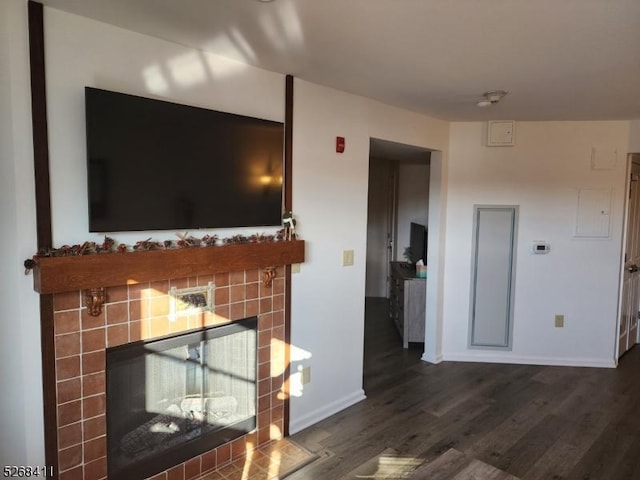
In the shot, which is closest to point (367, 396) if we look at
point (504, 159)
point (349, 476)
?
point (349, 476)

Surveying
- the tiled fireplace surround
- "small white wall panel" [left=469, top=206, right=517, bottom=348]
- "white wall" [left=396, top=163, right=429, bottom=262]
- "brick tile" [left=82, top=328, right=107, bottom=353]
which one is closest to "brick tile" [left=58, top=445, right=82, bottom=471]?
the tiled fireplace surround

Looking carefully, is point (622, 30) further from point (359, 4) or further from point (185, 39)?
point (185, 39)

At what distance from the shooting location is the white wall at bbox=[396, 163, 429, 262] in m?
6.15

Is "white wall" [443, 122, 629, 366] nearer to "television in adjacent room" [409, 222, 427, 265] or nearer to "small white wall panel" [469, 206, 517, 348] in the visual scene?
"small white wall panel" [469, 206, 517, 348]

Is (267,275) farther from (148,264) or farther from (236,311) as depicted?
(148,264)

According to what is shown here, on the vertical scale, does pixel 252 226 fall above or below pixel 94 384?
above

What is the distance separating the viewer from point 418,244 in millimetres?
4953

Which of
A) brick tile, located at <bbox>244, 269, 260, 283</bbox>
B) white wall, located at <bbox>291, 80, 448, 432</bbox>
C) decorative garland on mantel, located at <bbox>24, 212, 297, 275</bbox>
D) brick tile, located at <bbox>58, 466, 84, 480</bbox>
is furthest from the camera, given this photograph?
white wall, located at <bbox>291, 80, 448, 432</bbox>

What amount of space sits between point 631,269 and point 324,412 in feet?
11.3

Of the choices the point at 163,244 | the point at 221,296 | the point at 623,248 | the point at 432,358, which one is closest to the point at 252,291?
the point at 221,296

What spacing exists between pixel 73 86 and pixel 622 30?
2.33m

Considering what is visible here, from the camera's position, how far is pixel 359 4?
164cm

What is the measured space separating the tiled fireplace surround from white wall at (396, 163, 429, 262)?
415 cm

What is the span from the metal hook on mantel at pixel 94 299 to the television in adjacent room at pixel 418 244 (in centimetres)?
349
